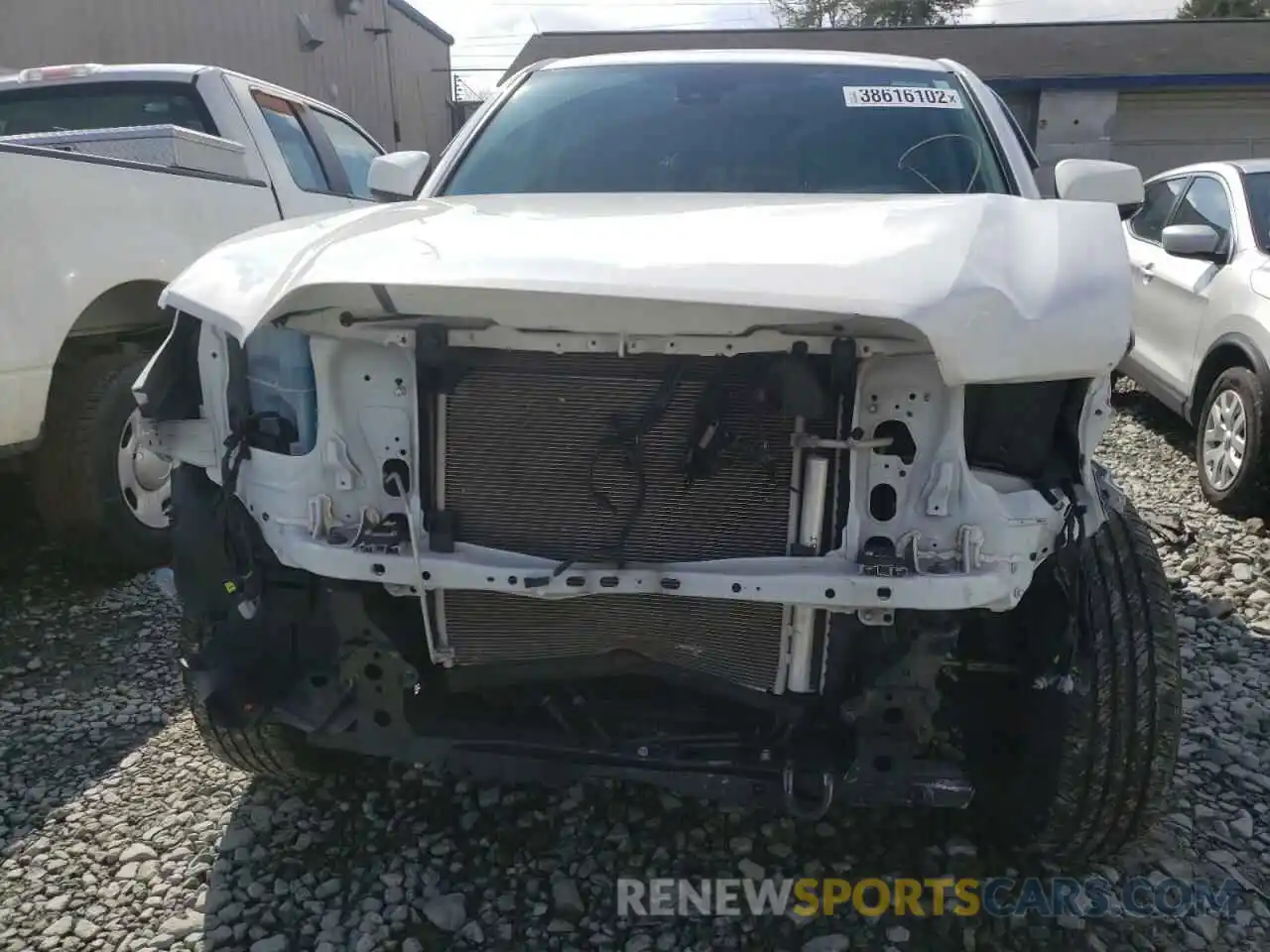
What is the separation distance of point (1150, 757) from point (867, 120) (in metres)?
2.05

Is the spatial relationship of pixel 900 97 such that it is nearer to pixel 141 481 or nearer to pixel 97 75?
pixel 141 481

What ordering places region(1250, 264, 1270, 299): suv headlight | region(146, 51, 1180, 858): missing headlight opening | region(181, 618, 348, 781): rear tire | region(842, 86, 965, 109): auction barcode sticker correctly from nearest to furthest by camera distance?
region(146, 51, 1180, 858): missing headlight opening
region(181, 618, 348, 781): rear tire
region(842, 86, 965, 109): auction barcode sticker
region(1250, 264, 1270, 299): suv headlight

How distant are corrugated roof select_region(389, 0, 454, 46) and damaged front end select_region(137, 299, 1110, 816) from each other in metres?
19.6

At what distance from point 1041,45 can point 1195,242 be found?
1561cm

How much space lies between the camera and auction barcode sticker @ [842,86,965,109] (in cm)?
329

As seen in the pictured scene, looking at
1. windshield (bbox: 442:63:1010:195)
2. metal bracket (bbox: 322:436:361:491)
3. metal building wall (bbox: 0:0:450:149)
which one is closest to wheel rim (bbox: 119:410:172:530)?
windshield (bbox: 442:63:1010:195)

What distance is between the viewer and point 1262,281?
4844 mm

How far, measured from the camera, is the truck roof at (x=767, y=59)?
351cm

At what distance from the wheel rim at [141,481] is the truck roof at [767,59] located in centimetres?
216

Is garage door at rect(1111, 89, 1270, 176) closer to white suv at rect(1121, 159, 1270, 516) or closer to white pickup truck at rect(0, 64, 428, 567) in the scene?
white suv at rect(1121, 159, 1270, 516)

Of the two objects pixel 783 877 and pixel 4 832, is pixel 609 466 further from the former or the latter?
pixel 4 832

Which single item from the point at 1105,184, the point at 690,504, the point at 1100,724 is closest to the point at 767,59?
the point at 1105,184

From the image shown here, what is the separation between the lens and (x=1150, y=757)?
222cm

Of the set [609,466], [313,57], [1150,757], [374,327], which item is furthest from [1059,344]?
[313,57]
